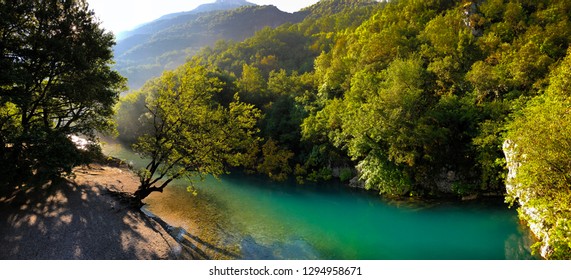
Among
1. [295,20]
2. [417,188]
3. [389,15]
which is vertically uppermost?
[295,20]

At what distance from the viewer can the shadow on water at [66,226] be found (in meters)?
15.0

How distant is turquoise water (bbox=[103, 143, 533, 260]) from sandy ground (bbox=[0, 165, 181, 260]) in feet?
18.0

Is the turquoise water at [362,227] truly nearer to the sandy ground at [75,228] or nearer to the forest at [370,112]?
the forest at [370,112]

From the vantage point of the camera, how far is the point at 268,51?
9894cm

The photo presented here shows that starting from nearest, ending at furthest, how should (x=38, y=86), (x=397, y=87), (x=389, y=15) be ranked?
1. (x=38, y=86)
2. (x=397, y=87)
3. (x=389, y=15)

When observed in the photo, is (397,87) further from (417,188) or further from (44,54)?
(44,54)

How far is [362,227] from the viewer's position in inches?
941

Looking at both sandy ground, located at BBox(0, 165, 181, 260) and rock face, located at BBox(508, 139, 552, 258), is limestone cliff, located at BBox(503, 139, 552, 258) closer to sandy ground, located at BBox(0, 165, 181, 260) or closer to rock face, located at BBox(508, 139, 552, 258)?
rock face, located at BBox(508, 139, 552, 258)

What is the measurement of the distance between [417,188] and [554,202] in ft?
55.8

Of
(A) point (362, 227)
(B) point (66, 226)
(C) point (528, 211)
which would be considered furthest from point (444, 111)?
(B) point (66, 226)

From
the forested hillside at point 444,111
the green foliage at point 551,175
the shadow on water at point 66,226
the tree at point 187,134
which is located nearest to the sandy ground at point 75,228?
the shadow on water at point 66,226

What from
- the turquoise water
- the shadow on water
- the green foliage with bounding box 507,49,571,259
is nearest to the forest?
the green foliage with bounding box 507,49,571,259
